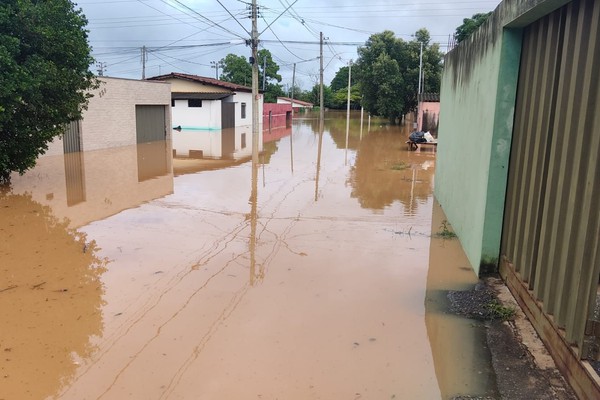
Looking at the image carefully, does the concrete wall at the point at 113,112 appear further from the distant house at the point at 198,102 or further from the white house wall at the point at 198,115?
the white house wall at the point at 198,115

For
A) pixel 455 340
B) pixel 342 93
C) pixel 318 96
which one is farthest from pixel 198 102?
pixel 318 96

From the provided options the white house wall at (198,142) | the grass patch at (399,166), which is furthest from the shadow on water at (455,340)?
the white house wall at (198,142)

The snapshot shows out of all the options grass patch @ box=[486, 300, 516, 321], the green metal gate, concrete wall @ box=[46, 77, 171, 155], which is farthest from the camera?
concrete wall @ box=[46, 77, 171, 155]

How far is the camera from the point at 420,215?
32.9 ft

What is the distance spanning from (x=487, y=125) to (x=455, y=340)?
277 centimetres

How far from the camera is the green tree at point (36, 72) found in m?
9.74

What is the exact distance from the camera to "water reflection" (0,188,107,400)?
4.00 meters

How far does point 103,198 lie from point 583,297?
10.1 m

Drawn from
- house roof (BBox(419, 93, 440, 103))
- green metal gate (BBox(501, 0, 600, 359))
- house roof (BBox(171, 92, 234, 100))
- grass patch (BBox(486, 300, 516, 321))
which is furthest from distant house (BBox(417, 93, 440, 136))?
grass patch (BBox(486, 300, 516, 321))

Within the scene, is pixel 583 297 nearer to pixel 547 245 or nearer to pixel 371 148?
pixel 547 245

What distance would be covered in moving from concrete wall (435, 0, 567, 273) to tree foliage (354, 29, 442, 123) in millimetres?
32712

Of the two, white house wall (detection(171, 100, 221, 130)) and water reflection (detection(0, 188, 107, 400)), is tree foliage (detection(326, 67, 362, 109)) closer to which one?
white house wall (detection(171, 100, 221, 130))

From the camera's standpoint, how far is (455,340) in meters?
4.60

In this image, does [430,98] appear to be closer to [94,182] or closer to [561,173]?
[94,182]
